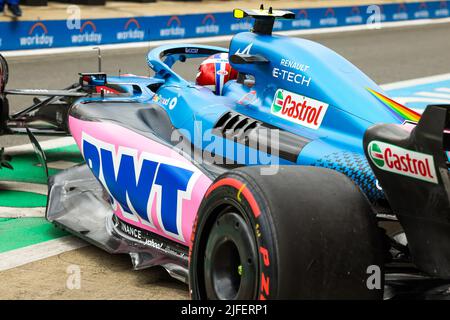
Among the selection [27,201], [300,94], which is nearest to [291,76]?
[300,94]

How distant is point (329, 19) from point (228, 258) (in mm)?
19641

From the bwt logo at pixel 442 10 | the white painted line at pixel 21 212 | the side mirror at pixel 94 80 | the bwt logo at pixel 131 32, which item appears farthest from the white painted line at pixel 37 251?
the bwt logo at pixel 442 10

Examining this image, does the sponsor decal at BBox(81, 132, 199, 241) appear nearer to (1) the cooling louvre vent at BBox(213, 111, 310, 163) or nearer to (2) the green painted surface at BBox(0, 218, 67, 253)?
(1) the cooling louvre vent at BBox(213, 111, 310, 163)

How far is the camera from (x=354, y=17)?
24078mm

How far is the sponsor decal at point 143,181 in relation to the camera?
16.9ft

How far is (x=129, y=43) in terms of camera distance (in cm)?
1758

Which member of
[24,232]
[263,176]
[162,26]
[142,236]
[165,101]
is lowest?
[162,26]

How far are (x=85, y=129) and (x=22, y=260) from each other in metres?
0.96

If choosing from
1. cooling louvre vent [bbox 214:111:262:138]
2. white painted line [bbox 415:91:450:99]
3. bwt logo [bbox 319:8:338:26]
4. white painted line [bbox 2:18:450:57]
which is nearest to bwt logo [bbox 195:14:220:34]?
white painted line [bbox 2:18:450:57]

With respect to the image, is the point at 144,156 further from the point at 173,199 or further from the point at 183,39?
the point at 183,39

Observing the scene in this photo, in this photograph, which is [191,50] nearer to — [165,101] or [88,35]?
[165,101]

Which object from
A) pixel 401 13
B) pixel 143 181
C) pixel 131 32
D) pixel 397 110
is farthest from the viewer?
pixel 401 13

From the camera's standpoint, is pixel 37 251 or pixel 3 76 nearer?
pixel 37 251

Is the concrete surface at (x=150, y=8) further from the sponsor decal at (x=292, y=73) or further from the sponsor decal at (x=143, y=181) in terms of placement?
the sponsor decal at (x=292, y=73)
